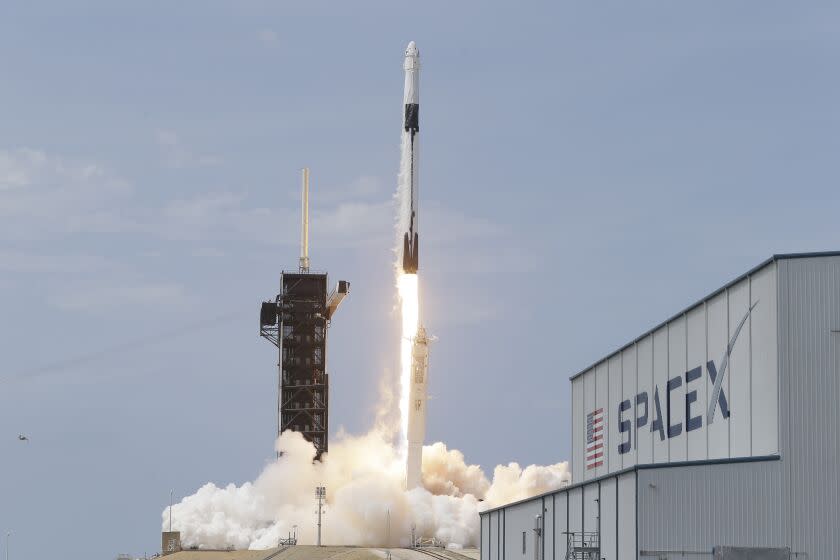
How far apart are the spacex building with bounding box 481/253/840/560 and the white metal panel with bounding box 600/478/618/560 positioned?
7cm

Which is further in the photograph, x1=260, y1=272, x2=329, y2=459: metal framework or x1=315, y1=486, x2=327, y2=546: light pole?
x1=260, y1=272, x2=329, y2=459: metal framework

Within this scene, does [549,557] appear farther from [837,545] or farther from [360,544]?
[360,544]

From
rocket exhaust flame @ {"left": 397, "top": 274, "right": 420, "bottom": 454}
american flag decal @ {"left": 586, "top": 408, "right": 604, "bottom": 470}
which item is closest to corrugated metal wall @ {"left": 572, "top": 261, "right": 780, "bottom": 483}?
american flag decal @ {"left": 586, "top": 408, "right": 604, "bottom": 470}

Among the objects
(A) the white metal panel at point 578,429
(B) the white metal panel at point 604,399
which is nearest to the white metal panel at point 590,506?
(B) the white metal panel at point 604,399

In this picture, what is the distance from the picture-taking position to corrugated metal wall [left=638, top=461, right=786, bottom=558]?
49.1 metres

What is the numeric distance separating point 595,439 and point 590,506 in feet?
64.7

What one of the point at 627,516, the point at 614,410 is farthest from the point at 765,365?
the point at 614,410

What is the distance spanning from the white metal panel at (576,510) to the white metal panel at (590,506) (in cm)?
72

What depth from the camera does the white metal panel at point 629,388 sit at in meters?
70.1

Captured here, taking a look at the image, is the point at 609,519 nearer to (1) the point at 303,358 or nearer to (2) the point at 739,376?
(2) the point at 739,376

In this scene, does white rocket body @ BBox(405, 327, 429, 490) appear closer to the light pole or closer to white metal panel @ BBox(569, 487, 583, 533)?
the light pole

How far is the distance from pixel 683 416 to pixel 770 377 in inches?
403

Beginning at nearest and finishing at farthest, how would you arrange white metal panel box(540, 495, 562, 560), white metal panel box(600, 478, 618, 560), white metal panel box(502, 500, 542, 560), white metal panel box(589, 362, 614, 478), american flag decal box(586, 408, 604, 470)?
white metal panel box(600, 478, 618, 560) → white metal panel box(540, 495, 562, 560) → white metal panel box(502, 500, 542, 560) → white metal panel box(589, 362, 614, 478) → american flag decal box(586, 408, 604, 470)

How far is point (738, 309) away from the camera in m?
55.6
